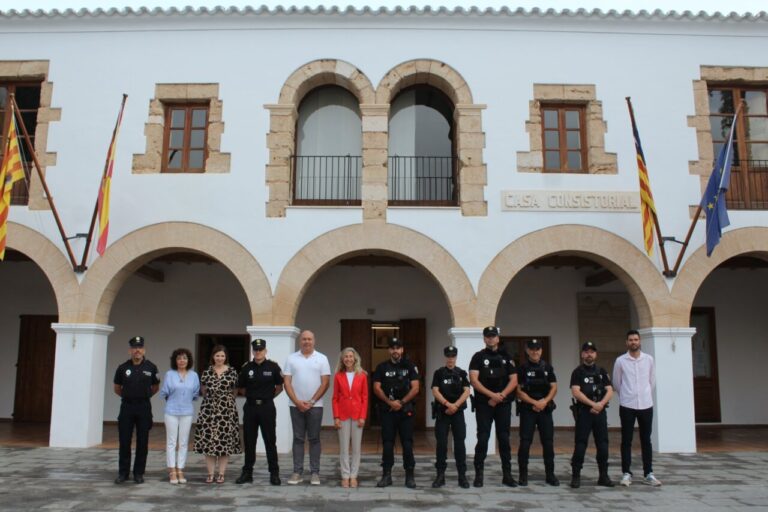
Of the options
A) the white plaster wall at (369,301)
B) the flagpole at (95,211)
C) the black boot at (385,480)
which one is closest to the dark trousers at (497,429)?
the black boot at (385,480)

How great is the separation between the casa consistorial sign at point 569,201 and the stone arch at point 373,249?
1.32m

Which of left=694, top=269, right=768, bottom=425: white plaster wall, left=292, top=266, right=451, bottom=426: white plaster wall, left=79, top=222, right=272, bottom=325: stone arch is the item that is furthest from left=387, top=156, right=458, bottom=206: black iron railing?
left=694, top=269, right=768, bottom=425: white plaster wall

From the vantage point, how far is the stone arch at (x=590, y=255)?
32.9 feet

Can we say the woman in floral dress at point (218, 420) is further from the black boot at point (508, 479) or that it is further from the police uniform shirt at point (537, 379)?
the police uniform shirt at point (537, 379)

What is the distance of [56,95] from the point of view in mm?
10656

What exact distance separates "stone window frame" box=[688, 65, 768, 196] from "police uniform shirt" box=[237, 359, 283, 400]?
272 inches

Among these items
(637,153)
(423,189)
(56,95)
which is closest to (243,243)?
(423,189)

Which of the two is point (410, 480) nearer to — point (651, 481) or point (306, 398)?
point (306, 398)

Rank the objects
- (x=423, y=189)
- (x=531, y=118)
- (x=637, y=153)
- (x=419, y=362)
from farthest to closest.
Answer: (x=419, y=362), (x=423, y=189), (x=531, y=118), (x=637, y=153)

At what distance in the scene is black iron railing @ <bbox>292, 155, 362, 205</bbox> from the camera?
11.1m

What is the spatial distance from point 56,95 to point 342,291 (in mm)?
6019

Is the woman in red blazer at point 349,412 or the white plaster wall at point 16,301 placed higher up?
the white plaster wall at point 16,301

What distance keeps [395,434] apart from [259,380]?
1.63 m

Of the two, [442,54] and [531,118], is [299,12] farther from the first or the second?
[531,118]
